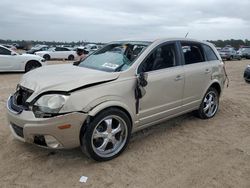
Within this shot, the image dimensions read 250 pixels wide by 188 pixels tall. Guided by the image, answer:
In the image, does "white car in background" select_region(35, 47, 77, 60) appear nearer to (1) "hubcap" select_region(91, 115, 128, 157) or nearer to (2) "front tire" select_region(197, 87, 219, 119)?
(2) "front tire" select_region(197, 87, 219, 119)

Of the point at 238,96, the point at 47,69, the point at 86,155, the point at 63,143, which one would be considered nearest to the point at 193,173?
the point at 86,155

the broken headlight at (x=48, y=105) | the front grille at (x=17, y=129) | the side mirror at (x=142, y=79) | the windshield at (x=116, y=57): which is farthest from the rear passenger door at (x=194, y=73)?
the front grille at (x=17, y=129)

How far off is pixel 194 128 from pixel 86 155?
90.2 inches

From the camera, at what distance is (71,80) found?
12.0 feet

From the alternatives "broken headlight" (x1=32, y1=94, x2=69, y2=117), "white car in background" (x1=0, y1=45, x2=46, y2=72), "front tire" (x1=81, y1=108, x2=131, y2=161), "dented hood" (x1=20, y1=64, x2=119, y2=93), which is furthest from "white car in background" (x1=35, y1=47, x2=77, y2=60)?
"broken headlight" (x1=32, y1=94, x2=69, y2=117)

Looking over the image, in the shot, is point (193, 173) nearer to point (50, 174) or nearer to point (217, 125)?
point (50, 174)

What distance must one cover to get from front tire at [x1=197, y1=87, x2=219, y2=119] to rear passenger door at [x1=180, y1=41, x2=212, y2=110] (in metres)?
0.26

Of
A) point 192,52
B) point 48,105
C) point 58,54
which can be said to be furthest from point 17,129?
point 58,54

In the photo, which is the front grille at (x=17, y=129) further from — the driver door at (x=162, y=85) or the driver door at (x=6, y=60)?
the driver door at (x=6, y=60)

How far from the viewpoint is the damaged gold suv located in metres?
3.46

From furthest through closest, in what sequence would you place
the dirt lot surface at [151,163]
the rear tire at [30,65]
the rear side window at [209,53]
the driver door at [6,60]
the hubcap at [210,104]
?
the rear tire at [30,65] → the driver door at [6,60] → the hubcap at [210,104] → the rear side window at [209,53] → the dirt lot surface at [151,163]

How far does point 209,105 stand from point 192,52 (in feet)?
4.09

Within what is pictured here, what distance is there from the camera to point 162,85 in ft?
14.6

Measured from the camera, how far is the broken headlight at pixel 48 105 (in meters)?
3.41
